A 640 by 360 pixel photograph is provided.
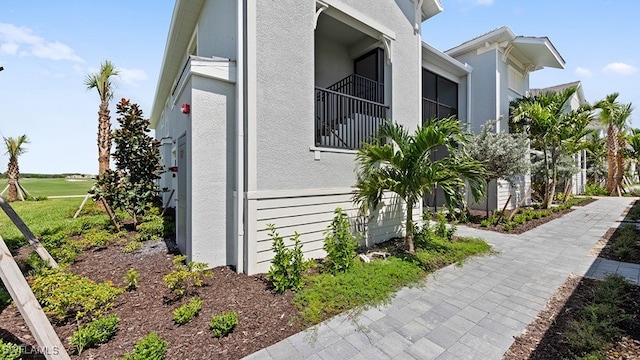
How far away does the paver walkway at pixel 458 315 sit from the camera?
8.41 ft

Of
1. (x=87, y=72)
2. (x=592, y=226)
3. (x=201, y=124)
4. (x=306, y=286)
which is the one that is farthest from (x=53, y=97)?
(x=592, y=226)

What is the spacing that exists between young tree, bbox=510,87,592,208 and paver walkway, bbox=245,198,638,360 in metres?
6.15

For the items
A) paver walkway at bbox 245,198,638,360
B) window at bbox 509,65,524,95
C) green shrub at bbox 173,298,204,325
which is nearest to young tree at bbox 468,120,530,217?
paver walkway at bbox 245,198,638,360

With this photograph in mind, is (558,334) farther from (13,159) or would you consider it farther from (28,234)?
(13,159)

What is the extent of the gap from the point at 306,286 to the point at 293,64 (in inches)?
145

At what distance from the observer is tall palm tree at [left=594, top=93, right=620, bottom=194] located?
12.6m

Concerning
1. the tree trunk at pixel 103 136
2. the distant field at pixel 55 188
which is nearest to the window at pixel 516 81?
the tree trunk at pixel 103 136

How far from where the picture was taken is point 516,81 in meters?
11.8

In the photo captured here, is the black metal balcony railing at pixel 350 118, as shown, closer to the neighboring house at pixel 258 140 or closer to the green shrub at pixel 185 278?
the neighboring house at pixel 258 140

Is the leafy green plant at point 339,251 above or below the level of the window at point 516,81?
below

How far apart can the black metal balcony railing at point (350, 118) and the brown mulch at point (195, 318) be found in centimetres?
358

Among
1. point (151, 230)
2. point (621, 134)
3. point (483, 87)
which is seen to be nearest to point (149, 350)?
point (151, 230)

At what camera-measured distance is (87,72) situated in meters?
10.9

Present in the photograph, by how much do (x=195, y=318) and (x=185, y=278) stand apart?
0.67 meters
